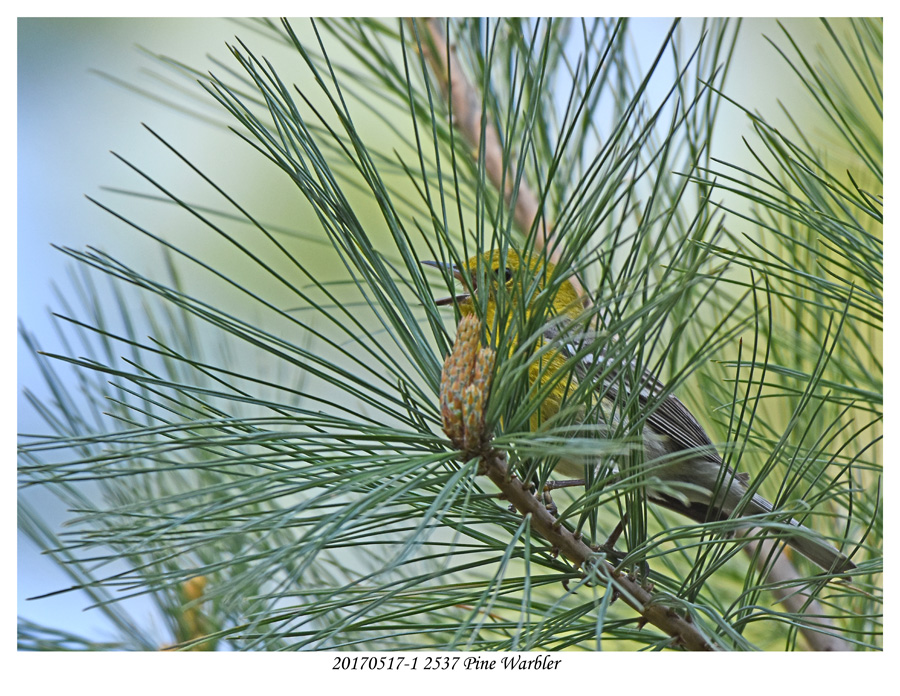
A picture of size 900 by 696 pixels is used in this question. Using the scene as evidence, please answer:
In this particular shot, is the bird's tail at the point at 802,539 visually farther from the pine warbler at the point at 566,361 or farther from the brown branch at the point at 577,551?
the brown branch at the point at 577,551

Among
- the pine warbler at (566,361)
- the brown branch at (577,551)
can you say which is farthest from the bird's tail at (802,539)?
the brown branch at (577,551)

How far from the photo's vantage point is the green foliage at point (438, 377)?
0.66m

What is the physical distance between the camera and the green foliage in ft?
2.15

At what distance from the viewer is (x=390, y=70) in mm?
1344

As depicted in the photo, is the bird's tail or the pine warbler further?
the bird's tail

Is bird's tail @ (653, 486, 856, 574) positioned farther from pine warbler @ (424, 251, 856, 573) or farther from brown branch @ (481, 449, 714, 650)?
brown branch @ (481, 449, 714, 650)

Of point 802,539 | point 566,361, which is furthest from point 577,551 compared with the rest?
point 802,539

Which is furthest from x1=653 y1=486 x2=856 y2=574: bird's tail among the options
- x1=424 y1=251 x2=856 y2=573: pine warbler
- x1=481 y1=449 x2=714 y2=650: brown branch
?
x1=481 y1=449 x2=714 y2=650: brown branch

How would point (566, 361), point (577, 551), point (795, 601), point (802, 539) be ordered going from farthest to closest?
point (795, 601)
point (802, 539)
point (577, 551)
point (566, 361)

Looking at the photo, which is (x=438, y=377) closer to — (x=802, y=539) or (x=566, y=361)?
(x=566, y=361)

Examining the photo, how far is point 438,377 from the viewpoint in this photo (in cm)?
75

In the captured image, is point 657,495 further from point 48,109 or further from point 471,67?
→ point 48,109

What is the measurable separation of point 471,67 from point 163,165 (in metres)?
0.80
